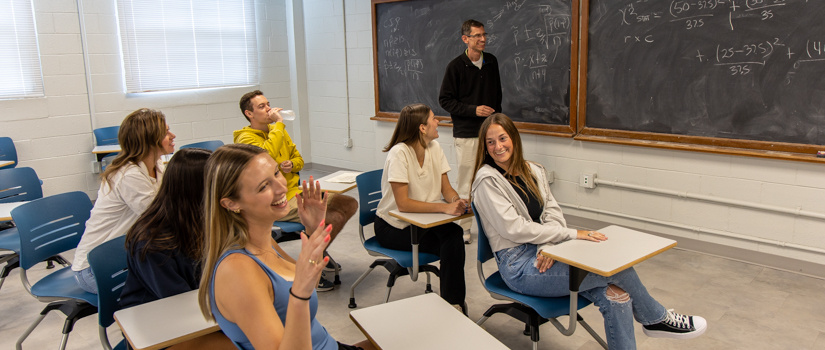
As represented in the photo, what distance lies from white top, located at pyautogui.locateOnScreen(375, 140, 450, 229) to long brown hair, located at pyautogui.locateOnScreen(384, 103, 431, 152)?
6 centimetres

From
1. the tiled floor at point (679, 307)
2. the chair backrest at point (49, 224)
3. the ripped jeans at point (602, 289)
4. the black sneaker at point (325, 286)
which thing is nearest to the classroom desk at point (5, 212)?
the chair backrest at point (49, 224)

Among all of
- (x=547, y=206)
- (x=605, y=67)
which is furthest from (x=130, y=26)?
(x=547, y=206)

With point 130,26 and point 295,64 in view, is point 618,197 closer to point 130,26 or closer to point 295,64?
point 295,64

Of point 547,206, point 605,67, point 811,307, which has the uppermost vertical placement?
point 605,67

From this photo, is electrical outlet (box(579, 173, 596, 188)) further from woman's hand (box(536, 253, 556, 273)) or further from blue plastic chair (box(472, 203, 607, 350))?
woman's hand (box(536, 253, 556, 273))

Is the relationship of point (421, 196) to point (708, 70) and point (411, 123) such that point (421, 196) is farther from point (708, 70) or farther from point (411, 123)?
point (708, 70)

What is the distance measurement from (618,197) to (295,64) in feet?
13.2

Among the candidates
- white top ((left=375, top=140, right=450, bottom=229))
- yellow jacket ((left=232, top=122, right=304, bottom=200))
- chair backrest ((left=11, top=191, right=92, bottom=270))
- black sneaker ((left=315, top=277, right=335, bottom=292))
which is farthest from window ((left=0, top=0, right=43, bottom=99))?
white top ((left=375, top=140, right=450, bottom=229))

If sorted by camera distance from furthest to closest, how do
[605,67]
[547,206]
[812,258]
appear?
[605,67] < [812,258] < [547,206]

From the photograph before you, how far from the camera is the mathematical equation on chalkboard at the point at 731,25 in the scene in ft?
11.5

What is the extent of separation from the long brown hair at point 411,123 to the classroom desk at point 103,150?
9.96 feet

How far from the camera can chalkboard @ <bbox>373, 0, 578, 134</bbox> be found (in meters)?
4.59

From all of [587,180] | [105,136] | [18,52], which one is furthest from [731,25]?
[18,52]

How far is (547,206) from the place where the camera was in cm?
277
